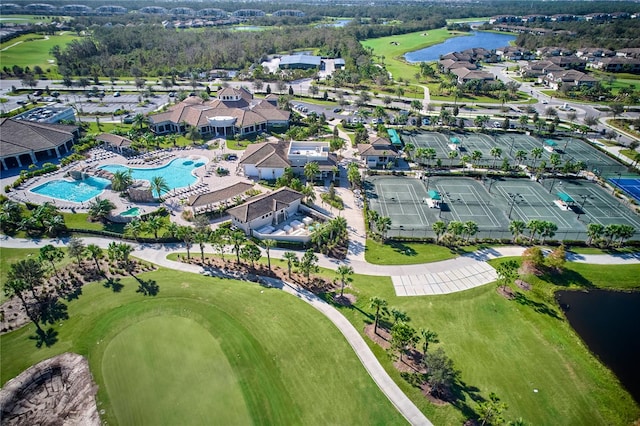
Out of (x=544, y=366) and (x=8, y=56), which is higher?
(x=8, y=56)

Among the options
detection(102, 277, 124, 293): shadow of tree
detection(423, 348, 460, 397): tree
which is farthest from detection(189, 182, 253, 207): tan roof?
detection(423, 348, 460, 397): tree

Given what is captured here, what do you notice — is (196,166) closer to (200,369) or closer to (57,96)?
(200,369)

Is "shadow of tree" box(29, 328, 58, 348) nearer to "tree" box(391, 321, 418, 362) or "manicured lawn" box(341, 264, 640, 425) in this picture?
"manicured lawn" box(341, 264, 640, 425)

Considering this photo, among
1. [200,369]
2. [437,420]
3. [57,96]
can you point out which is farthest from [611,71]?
[57,96]

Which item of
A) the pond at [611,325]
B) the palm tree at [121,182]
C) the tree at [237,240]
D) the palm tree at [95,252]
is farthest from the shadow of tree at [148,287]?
the pond at [611,325]

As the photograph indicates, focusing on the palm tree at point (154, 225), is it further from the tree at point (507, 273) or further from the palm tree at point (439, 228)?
the tree at point (507, 273)

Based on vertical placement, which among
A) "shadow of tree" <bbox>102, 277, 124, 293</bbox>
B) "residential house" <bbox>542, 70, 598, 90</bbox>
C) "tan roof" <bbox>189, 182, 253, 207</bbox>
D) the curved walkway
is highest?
"residential house" <bbox>542, 70, 598, 90</bbox>

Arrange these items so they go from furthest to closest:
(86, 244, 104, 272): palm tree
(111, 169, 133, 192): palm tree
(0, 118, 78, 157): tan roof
A: (0, 118, 78, 157): tan roof < (111, 169, 133, 192): palm tree < (86, 244, 104, 272): palm tree

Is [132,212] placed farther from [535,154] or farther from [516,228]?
[535,154]
